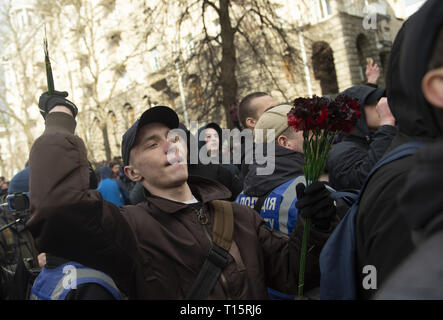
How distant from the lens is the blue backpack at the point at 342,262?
3.79 feet

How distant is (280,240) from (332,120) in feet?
2.37

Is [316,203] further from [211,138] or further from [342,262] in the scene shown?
[211,138]

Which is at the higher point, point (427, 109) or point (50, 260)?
point (427, 109)

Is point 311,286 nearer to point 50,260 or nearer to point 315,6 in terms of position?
point 50,260

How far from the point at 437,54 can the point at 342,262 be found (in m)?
0.68

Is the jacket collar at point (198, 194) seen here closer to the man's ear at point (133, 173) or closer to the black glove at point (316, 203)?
the man's ear at point (133, 173)

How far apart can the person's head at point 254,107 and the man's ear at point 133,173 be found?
6.78 feet

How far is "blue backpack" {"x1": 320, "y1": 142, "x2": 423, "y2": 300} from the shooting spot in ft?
3.79

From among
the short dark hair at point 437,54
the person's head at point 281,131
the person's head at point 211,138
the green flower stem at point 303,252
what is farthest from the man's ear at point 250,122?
the short dark hair at point 437,54

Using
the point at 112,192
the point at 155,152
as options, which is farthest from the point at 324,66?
the point at 155,152

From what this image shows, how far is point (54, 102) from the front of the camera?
1.88m

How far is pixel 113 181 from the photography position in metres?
6.84

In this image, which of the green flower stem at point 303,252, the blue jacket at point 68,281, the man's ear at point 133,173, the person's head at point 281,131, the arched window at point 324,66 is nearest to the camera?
the blue jacket at point 68,281
